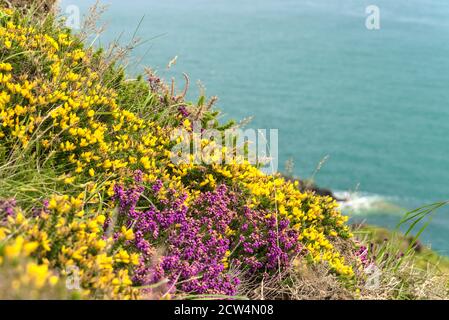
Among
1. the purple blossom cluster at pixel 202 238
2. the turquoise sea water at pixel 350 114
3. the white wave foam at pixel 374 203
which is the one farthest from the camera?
the turquoise sea water at pixel 350 114

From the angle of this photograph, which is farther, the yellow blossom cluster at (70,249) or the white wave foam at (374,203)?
the white wave foam at (374,203)

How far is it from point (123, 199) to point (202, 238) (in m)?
0.78

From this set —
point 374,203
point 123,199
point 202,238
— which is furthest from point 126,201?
point 374,203

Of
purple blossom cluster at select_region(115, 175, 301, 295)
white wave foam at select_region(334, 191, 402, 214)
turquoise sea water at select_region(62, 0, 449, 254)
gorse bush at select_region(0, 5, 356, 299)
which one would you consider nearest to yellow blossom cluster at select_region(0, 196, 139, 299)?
gorse bush at select_region(0, 5, 356, 299)

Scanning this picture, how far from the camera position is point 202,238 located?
4.70m

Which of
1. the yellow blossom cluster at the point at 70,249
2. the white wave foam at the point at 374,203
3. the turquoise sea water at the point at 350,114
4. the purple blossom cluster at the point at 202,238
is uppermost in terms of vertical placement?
the yellow blossom cluster at the point at 70,249

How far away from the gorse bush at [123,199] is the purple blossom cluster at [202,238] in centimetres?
1

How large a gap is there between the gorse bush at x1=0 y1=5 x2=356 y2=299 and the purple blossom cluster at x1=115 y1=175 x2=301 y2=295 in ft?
0.03

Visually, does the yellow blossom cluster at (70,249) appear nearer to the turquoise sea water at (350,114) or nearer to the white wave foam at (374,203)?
the turquoise sea water at (350,114)

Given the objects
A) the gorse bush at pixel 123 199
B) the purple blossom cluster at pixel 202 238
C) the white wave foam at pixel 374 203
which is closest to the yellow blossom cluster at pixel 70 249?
the gorse bush at pixel 123 199

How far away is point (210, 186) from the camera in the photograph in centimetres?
533

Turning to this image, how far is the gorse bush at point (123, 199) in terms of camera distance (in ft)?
11.3

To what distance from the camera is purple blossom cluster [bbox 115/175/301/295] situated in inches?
162

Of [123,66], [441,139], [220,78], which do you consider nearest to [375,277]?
[123,66]
